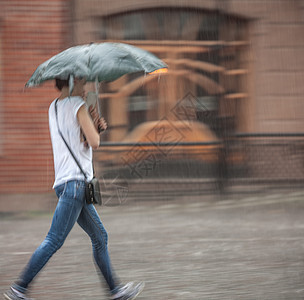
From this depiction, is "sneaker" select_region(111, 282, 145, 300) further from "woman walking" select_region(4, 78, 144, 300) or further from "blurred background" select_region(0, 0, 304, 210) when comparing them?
"blurred background" select_region(0, 0, 304, 210)

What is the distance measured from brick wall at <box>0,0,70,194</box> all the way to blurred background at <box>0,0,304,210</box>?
0.57ft

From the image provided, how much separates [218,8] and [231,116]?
1945mm

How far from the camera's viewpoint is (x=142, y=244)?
666 cm

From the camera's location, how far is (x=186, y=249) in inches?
248

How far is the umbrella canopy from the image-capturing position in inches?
152

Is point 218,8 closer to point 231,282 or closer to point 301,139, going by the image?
point 301,139

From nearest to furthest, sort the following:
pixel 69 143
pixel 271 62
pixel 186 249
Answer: pixel 69 143, pixel 186 249, pixel 271 62

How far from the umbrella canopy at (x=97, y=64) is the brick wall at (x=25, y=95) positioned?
529 centimetres

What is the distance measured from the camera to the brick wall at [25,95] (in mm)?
9273

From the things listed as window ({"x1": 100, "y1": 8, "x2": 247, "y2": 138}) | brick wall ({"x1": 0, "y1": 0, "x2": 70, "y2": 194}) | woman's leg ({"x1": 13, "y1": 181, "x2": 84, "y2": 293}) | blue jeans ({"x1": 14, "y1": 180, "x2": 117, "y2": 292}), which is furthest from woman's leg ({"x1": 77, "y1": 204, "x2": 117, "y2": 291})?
window ({"x1": 100, "y1": 8, "x2": 247, "y2": 138})

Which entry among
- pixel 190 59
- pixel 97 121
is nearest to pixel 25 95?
pixel 190 59

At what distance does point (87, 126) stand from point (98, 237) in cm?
84

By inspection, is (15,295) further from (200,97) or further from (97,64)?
A: (200,97)

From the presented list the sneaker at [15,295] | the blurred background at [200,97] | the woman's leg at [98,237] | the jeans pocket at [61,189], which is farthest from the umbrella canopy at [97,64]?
the blurred background at [200,97]
